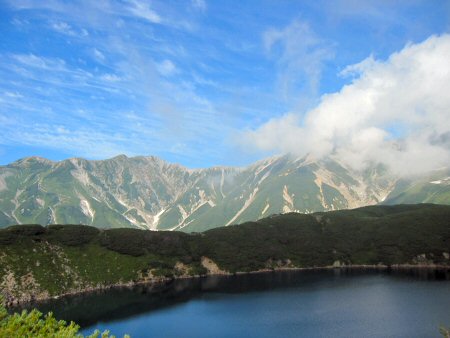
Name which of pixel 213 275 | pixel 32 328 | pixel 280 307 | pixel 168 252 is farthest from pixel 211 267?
pixel 32 328

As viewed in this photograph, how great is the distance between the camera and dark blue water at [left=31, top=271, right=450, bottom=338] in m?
87.9

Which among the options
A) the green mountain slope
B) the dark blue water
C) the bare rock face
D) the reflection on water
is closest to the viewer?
the dark blue water

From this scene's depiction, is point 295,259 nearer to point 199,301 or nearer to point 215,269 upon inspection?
point 215,269

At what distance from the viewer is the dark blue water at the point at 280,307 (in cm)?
8794

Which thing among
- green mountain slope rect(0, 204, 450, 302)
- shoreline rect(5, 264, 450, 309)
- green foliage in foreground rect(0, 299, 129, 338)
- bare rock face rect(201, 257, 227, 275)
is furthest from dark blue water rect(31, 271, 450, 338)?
green foliage in foreground rect(0, 299, 129, 338)

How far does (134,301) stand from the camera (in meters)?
127

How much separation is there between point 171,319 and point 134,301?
91.5 feet

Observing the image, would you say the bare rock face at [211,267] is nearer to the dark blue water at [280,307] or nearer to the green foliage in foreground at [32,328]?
the dark blue water at [280,307]

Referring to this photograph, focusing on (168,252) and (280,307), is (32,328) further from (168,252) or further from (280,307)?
(168,252)

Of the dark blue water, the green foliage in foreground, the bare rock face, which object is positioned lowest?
the dark blue water

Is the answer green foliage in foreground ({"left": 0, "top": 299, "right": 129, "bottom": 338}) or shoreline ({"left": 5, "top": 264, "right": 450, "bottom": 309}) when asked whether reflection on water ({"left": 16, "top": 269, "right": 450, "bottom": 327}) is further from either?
green foliage in foreground ({"left": 0, "top": 299, "right": 129, "bottom": 338})

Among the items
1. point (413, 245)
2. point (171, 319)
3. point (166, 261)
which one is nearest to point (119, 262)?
point (166, 261)

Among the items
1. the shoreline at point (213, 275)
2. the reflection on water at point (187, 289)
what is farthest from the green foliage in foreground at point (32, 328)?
the shoreline at point (213, 275)

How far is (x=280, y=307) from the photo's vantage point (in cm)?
11006
